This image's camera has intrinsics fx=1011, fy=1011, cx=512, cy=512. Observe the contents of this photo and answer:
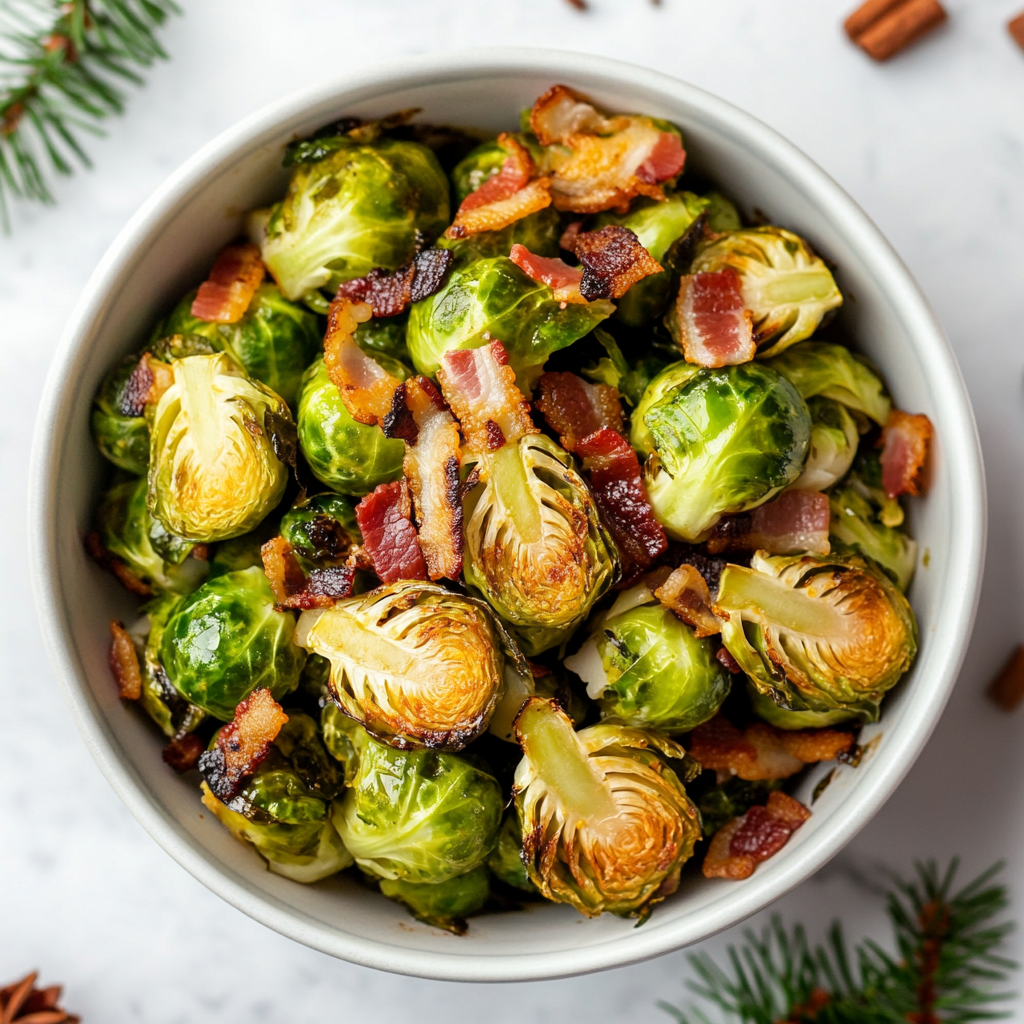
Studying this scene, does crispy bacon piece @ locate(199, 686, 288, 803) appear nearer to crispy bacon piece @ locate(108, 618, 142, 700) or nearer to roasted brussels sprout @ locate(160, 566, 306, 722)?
roasted brussels sprout @ locate(160, 566, 306, 722)

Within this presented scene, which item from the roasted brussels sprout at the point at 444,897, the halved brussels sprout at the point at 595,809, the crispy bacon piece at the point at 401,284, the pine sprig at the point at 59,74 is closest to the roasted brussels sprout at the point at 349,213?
the crispy bacon piece at the point at 401,284

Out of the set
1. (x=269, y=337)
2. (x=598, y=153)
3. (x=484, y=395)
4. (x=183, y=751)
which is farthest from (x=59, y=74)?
(x=183, y=751)

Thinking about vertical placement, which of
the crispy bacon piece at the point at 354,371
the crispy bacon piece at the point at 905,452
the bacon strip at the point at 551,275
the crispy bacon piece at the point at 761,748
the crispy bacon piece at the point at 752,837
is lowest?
the crispy bacon piece at the point at 752,837

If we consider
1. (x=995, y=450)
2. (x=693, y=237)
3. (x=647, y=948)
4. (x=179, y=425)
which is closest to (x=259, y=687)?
(x=179, y=425)

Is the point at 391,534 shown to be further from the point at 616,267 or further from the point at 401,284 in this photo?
the point at 616,267

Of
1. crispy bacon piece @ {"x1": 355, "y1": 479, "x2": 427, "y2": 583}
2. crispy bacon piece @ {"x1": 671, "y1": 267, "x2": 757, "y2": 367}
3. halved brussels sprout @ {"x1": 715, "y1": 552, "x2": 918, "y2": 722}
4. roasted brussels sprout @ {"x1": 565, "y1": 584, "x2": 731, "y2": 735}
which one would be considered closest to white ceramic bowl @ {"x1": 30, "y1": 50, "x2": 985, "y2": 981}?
halved brussels sprout @ {"x1": 715, "y1": 552, "x2": 918, "y2": 722}

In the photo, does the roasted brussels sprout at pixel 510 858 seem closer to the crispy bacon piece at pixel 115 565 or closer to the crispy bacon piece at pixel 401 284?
the crispy bacon piece at pixel 115 565
